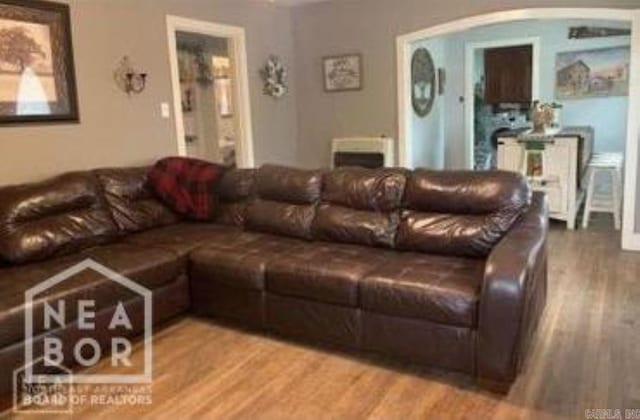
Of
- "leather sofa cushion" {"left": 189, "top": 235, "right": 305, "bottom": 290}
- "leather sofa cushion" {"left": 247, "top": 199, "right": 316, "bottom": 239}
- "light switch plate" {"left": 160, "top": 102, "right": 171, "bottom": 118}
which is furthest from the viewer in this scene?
"light switch plate" {"left": 160, "top": 102, "right": 171, "bottom": 118}

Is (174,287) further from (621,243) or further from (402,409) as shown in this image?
(621,243)

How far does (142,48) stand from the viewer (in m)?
4.21

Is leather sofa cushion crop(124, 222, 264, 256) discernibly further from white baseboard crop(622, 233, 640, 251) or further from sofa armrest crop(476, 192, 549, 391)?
white baseboard crop(622, 233, 640, 251)

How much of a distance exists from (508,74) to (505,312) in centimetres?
641

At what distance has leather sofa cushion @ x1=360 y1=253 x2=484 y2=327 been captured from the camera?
2309 millimetres

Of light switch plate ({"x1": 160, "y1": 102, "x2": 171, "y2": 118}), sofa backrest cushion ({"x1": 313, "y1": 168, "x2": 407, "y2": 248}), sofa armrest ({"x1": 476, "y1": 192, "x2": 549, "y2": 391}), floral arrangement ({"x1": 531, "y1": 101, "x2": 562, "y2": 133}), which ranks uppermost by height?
light switch plate ({"x1": 160, "y1": 102, "x2": 171, "y2": 118})

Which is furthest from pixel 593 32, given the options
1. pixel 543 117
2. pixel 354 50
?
pixel 354 50

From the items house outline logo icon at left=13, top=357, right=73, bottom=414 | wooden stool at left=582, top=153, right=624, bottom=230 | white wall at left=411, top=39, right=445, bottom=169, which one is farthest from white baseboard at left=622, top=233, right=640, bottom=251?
house outline logo icon at left=13, top=357, right=73, bottom=414

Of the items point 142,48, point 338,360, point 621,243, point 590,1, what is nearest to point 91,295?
point 338,360

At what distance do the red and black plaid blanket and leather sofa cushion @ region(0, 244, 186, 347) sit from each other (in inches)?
26.5

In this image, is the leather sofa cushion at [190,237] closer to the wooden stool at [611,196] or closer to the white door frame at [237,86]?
the white door frame at [237,86]

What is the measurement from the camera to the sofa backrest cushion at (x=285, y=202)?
3400 mm

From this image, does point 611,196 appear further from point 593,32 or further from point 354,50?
point 354,50

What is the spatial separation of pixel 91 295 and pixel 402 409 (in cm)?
165
